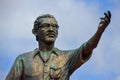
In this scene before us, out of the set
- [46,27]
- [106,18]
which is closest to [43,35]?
[46,27]

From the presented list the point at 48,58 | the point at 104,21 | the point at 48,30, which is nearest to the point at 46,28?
the point at 48,30

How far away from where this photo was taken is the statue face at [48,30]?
19453 mm

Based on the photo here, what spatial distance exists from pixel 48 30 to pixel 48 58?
651 mm

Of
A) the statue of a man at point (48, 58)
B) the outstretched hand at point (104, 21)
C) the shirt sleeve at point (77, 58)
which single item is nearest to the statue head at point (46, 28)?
the statue of a man at point (48, 58)

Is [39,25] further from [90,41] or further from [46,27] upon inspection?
[90,41]

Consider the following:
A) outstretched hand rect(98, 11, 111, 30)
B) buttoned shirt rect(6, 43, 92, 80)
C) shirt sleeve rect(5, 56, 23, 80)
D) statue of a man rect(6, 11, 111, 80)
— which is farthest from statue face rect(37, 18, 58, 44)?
outstretched hand rect(98, 11, 111, 30)

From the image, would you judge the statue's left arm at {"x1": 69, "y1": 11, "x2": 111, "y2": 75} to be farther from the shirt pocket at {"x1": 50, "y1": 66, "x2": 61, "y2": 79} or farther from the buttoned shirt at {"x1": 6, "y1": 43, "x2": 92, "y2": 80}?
the shirt pocket at {"x1": 50, "y1": 66, "x2": 61, "y2": 79}

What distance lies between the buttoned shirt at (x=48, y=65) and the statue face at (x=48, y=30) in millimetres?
299

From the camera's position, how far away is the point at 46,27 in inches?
771

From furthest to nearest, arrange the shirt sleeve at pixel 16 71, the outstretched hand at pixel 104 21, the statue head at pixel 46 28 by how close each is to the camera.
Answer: the statue head at pixel 46 28, the shirt sleeve at pixel 16 71, the outstretched hand at pixel 104 21

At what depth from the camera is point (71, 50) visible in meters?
19.5

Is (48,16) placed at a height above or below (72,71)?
above

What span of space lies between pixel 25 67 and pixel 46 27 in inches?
42.1

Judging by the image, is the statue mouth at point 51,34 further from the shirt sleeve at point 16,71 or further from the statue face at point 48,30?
the shirt sleeve at point 16,71
